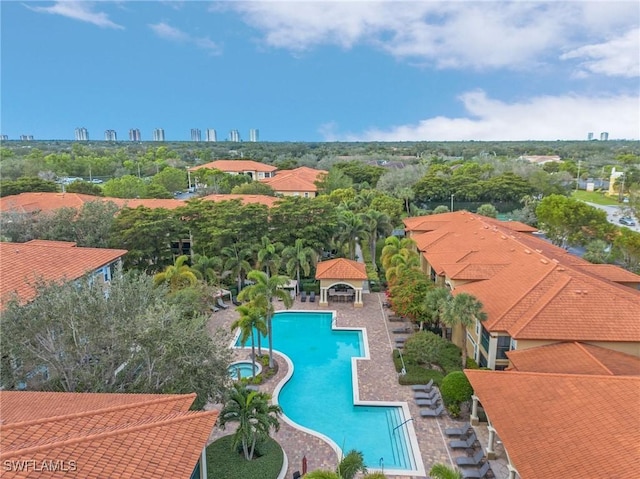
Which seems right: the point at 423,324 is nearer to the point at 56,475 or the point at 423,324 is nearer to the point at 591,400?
the point at 591,400

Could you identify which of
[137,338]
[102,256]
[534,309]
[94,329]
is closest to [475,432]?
[534,309]

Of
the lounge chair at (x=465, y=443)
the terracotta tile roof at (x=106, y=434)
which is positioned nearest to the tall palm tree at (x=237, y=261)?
the lounge chair at (x=465, y=443)

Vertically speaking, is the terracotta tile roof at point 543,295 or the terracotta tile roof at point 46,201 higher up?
the terracotta tile roof at point 46,201

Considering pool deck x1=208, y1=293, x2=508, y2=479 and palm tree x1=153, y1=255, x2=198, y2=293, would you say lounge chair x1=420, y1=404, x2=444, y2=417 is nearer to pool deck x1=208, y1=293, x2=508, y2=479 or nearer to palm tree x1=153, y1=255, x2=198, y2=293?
pool deck x1=208, y1=293, x2=508, y2=479

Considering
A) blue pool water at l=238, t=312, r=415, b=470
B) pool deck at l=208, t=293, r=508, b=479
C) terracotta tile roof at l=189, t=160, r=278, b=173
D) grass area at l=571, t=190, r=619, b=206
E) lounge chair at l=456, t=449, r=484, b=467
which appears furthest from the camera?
terracotta tile roof at l=189, t=160, r=278, b=173

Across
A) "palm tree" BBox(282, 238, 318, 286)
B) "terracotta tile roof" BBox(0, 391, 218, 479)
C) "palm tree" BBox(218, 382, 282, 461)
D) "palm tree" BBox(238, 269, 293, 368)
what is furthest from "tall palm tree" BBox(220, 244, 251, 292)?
"terracotta tile roof" BBox(0, 391, 218, 479)

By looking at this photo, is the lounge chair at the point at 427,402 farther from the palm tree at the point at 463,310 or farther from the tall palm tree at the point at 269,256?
the tall palm tree at the point at 269,256
